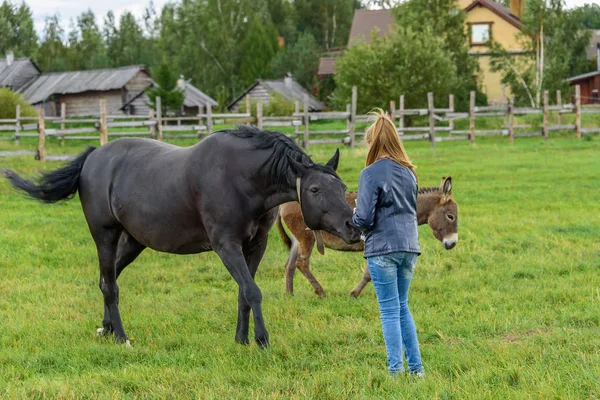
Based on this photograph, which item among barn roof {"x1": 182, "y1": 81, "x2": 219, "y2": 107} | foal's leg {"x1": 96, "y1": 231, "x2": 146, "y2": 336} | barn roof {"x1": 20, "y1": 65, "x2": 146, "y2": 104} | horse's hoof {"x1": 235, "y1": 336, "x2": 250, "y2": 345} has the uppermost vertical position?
barn roof {"x1": 20, "y1": 65, "x2": 146, "y2": 104}

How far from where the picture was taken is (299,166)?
5.80 metres

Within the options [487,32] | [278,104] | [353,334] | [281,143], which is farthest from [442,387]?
[487,32]

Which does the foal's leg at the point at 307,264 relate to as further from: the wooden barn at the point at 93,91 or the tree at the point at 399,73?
the wooden barn at the point at 93,91

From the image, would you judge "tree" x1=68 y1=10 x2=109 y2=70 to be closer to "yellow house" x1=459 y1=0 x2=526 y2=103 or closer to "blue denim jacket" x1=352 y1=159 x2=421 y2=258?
"yellow house" x1=459 y1=0 x2=526 y2=103

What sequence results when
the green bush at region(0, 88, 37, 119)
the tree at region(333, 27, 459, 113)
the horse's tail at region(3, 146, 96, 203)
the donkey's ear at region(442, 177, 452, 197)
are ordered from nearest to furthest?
the horse's tail at region(3, 146, 96, 203) → the donkey's ear at region(442, 177, 452, 197) → the tree at region(333, 27, 459, 113) → the green bush at region(0, 88, 37, 119)

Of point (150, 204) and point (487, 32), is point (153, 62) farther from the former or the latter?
point (150, 204)

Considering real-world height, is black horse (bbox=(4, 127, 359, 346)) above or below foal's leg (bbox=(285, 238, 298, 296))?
Answer: above

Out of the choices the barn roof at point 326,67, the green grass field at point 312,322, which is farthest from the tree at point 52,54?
the green grass field at point 312,322

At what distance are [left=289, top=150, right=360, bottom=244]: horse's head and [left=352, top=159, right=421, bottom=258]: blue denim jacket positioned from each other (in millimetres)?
501

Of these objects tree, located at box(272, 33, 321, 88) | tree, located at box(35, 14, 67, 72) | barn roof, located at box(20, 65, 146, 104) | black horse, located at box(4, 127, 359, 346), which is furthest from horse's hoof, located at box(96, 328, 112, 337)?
tree, located at box(35, 14, 67, 72)

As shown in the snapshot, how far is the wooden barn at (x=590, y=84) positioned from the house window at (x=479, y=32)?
7157 millimetres

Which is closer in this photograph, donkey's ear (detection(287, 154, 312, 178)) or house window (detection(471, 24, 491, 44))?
donkey's ear (detection(287, 154, 312, 178))

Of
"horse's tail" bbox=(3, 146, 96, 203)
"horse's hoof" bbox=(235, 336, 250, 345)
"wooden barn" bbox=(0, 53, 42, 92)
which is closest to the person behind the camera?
"horse's hoof" bbox=(235, 336, 250, 345)

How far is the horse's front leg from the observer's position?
5.92 m
